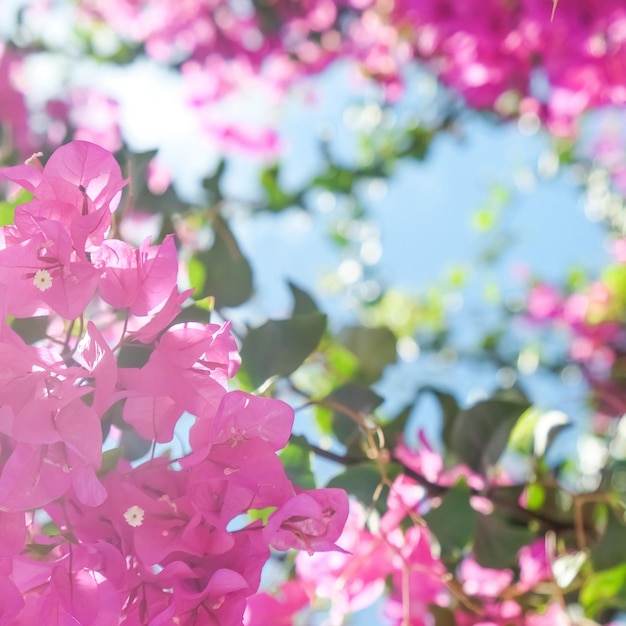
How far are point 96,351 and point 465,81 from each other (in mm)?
1168

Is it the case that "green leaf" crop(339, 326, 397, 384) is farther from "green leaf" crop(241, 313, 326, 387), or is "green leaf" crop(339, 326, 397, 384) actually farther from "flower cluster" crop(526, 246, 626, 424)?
"flower cluster" crop(526, 246, 626, 424)

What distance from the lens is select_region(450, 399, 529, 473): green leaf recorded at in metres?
0.58

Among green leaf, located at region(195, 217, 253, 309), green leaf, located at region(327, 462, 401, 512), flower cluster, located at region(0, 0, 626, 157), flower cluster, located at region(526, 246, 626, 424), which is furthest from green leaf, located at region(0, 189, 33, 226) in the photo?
flower cluster, located at region(526, 246, 626, 424)

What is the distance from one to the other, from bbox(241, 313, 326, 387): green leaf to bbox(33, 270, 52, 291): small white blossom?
0.65 ft

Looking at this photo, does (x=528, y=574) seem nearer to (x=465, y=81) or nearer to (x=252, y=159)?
(x=465, y=81)

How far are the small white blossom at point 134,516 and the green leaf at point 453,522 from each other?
26 cm

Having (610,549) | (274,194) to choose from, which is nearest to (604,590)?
(610,549)

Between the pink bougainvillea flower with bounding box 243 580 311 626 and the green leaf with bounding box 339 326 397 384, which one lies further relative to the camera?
the green leaf with bounding box 339 326 397 384

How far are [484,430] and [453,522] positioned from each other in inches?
3.7

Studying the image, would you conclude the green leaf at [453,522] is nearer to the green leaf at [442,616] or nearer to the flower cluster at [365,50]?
the green leaf at [442,616]

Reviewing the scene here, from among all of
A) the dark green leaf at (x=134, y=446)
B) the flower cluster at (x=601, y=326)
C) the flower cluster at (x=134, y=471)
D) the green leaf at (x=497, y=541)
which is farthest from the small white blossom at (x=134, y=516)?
the flower cluster at (x=601, y=326)

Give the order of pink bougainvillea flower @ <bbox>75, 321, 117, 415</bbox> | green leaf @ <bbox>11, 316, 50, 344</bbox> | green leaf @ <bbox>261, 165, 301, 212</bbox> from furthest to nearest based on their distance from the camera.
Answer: green leaf @ <bbox>261, 165, 301, 212</bbox>
green leaf @ <bbox>11, 316, 50, 344</bbox>
pink bougainvillea flower @ <bbox>75, 321, 117, 415</bbox>

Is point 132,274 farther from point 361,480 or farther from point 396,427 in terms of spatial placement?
point 396,427

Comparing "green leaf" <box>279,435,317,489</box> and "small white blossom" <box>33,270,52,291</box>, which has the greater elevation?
"small white blossom" <box>33,270,52,291</box>
